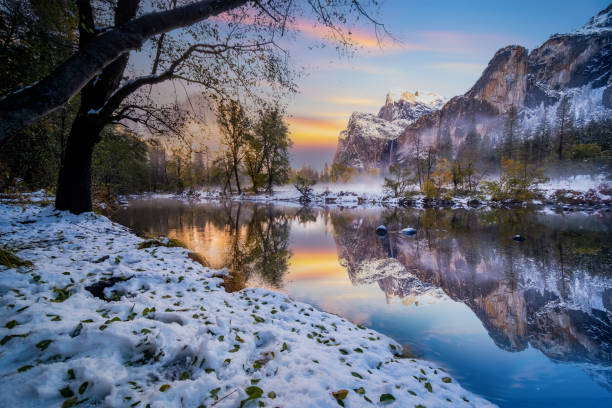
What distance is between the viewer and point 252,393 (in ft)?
7.75

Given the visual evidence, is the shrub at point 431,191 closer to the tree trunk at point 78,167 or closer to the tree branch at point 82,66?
the tree trunk at point 78,167

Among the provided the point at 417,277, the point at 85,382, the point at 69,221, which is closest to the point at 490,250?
the point at 417,277

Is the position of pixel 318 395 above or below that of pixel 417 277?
above

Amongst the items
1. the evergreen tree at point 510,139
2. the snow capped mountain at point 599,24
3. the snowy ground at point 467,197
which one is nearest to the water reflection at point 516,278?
the snowy ground at point 467,197

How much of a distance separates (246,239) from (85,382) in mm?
11704

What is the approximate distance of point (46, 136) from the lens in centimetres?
973

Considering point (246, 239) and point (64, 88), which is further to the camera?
point (246, 239)

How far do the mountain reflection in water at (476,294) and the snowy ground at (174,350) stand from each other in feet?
4.49

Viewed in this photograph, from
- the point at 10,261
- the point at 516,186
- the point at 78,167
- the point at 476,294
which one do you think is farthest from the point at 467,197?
the point at 10,261

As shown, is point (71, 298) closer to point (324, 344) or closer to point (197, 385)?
point (197, 385)

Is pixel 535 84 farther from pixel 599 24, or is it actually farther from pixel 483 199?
pixel 483 199

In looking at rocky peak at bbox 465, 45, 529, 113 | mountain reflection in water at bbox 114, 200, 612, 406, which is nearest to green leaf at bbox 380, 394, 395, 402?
mountain reflection in water at bbox 114, 200, 612, 406

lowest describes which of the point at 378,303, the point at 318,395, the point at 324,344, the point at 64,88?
the point at 378,303

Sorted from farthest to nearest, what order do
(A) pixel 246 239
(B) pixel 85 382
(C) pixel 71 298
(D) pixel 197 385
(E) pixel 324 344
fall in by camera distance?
1. (A) pixel 246 239
2. (E) pixel 324 344
3. (C) pixel 71 298
4. (D) pixel 197 385
5. (B) pixel 85 382
